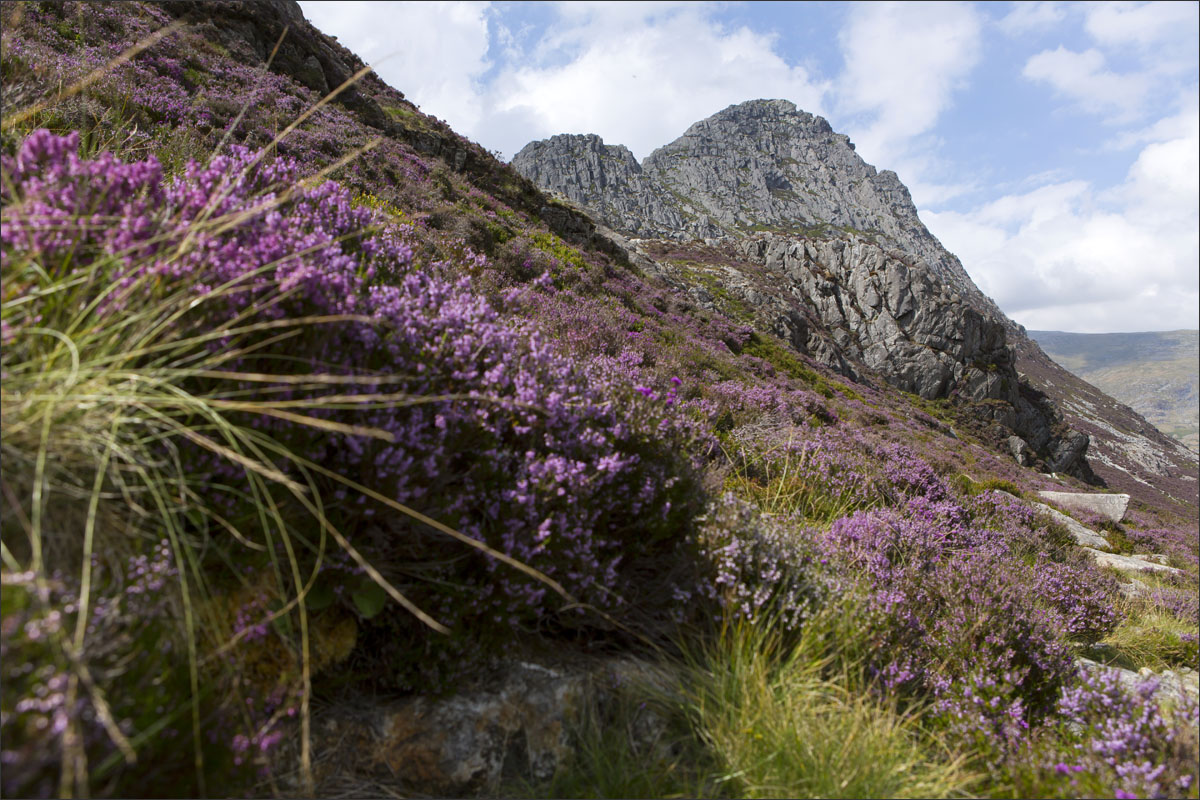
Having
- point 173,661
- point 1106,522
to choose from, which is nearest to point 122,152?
point 173,661

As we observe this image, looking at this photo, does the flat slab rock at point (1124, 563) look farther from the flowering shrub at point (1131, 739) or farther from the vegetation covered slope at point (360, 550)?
the flowering shrub at point (1131, 739)

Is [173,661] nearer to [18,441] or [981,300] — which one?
[18,441]

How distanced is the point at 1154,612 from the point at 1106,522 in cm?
1055

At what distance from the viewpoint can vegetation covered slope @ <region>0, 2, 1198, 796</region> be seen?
163 centimetres

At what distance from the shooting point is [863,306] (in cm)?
4938

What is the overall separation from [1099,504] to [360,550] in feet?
66.6

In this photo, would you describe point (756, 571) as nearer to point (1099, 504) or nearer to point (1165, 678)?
point (1165, 678)

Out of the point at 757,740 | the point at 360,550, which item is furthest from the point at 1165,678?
the point at 360,550

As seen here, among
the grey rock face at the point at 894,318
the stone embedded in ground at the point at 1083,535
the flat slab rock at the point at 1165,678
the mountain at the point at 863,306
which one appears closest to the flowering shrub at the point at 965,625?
the flat slab rock at the point at 1165,678

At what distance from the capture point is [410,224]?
25.0ft

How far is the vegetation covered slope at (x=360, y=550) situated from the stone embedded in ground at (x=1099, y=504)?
1434 centimetres

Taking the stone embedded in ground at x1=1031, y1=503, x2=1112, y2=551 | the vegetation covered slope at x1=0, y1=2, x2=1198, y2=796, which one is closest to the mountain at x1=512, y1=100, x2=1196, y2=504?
the stone embedded in ground at x1=1031, y1=503, x2=1112, y2=551

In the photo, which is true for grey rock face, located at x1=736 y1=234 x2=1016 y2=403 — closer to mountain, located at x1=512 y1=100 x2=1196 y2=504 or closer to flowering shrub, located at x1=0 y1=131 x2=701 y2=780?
mountain, located at x1=512 y1=100 x2=1196 y2=504

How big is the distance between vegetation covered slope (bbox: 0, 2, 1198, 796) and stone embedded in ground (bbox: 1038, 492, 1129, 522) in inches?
564
